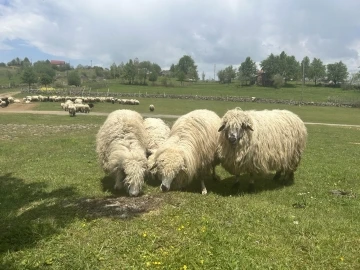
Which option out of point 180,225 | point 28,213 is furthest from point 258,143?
point 28,213

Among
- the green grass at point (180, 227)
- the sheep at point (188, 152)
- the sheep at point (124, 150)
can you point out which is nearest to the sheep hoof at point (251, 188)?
the green grass at point (180, 227)

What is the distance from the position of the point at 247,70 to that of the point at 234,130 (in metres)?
143

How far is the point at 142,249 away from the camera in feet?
18.9

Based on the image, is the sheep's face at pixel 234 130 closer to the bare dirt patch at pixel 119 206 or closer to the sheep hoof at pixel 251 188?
the sheep hoof at pixel 251 188

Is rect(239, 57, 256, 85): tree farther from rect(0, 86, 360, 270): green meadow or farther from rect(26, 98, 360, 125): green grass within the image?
rect(0, 86, 360, 270): green meadow

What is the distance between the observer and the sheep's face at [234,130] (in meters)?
10.0

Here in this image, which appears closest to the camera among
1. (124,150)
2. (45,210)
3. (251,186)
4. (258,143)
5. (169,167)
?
(45,210)

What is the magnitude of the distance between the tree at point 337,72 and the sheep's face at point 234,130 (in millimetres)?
148851

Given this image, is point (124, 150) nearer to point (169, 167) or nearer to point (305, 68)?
point (169, 167)

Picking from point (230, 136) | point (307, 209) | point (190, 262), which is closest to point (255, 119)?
point (230, 136)

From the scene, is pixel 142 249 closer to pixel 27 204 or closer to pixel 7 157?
pixel 27 204

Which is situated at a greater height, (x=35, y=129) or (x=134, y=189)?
(x=134, y=189)

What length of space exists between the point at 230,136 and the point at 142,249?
5.25m

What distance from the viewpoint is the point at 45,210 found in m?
8.09
